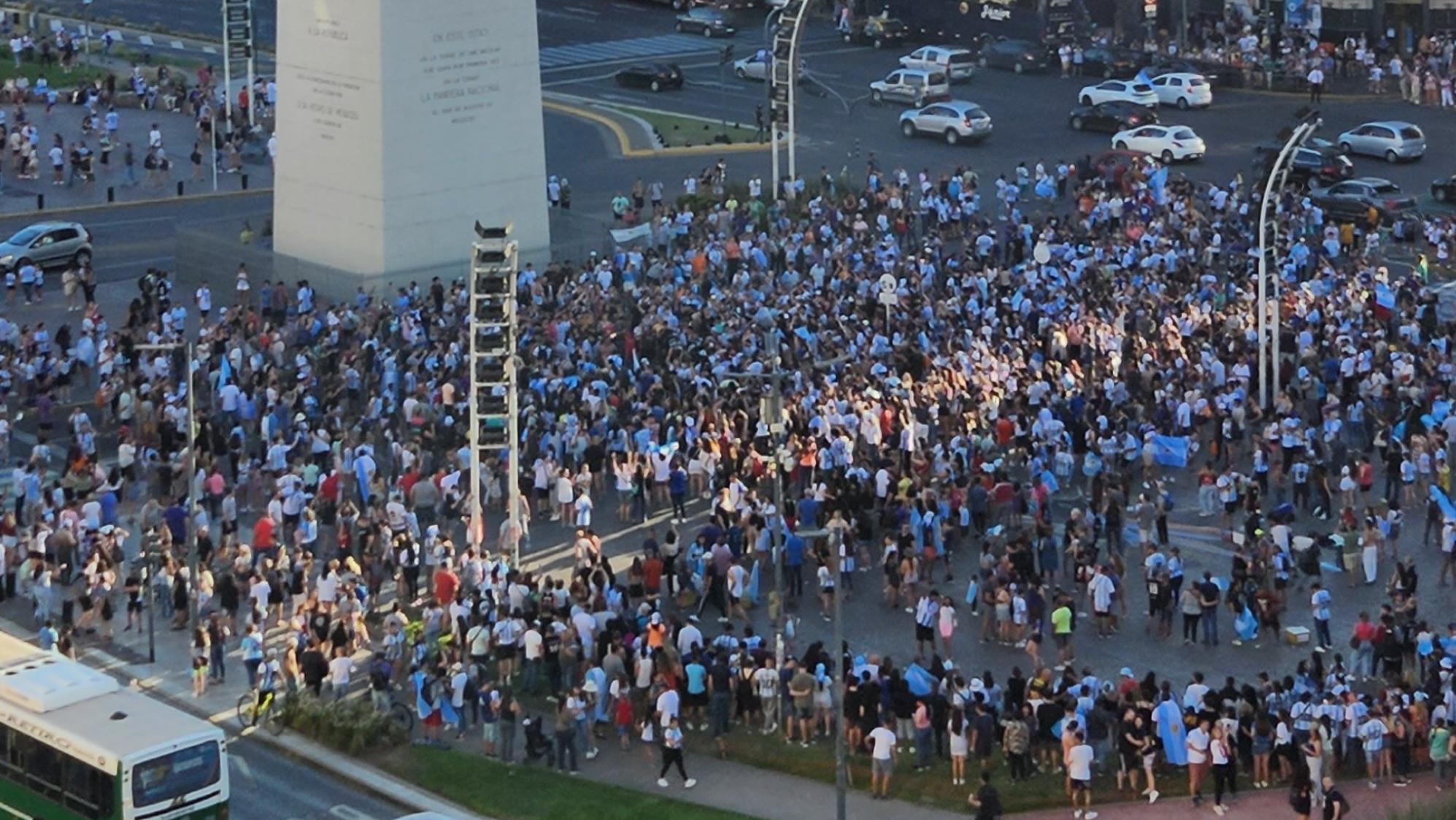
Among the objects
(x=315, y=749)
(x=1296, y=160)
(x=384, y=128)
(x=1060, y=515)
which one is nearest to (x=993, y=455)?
(x=1060, y=515)

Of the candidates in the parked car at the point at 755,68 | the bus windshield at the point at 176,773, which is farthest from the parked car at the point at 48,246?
the bus windshield at the point at 176,773

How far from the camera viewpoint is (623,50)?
8912 cm

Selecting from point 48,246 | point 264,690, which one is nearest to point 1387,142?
point 48,246

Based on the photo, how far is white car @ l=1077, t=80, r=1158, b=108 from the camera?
246 feet

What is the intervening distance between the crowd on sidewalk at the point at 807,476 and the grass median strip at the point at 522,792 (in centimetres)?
59

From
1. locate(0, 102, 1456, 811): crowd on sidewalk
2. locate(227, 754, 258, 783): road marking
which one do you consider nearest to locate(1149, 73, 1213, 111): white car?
locate(0, 102, 1456, 811): crowd on sidewalk

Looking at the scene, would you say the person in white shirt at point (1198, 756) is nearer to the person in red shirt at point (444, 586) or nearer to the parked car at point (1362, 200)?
the person in red shirt at point (444, 586)

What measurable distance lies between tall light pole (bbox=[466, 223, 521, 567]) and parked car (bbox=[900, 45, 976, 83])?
40.8m

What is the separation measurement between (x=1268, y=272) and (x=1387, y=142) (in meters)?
19.6

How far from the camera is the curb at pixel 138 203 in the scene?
67750 mm

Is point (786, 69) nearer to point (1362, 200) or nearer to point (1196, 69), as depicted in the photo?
point (1362, 200)

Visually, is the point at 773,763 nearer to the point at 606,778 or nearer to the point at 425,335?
the point at 606,778

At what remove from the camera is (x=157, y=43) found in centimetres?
9269

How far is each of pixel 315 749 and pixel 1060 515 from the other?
539 inches
